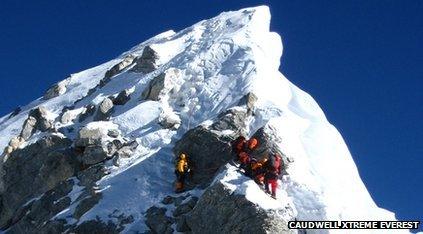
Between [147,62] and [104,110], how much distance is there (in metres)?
6.26

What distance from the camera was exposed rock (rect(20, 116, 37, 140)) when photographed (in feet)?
121

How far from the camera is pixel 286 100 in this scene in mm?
34531

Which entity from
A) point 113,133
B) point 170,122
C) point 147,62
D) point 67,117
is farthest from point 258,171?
point 147,62

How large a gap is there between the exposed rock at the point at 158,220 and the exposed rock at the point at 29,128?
38.4 ft

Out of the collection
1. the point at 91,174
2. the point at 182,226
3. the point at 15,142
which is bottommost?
the point at 182,226

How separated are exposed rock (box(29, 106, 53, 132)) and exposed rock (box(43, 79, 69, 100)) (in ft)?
29.1

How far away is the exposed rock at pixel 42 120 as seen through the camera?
123 feet

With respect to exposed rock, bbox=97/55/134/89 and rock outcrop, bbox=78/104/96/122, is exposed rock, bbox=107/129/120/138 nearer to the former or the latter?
rock outcrop, bbox=78/104/96/122

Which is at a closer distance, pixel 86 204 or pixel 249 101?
pixel 86 204

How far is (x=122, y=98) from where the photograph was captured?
3753cm

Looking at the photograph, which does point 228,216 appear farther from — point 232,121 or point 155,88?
point 155,88

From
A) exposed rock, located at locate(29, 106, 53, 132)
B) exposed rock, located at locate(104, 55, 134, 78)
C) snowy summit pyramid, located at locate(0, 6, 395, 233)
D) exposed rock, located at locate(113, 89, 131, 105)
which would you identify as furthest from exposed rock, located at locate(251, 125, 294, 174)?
exposed rock, located at locate(104, 55, 134, 78)

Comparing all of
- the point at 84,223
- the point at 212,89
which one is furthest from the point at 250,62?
the point at 84,223

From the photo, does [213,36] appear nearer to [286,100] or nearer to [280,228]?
[286,100]
